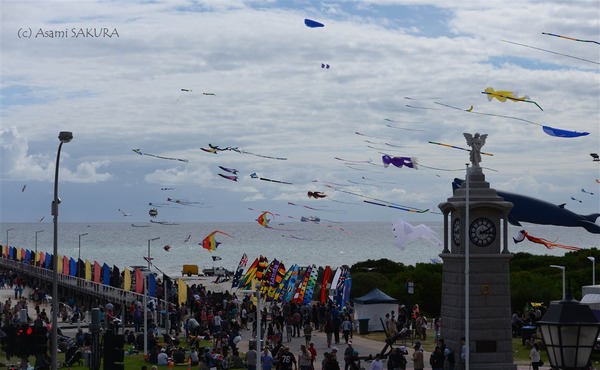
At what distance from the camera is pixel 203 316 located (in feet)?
145

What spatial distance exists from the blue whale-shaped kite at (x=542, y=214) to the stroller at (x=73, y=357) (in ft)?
78.7

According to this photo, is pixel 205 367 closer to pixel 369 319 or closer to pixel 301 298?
pixel 369 319

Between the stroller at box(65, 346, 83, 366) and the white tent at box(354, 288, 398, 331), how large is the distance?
45.0 ft

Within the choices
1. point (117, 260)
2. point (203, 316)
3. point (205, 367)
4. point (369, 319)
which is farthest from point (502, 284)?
point (117, 260)

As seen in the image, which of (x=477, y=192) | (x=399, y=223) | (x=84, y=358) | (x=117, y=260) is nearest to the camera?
(x=477, y=192)

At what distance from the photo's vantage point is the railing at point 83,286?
58.1 m

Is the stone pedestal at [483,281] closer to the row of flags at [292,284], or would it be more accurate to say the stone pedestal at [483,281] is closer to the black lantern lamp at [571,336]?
the row of flags at [292,284]

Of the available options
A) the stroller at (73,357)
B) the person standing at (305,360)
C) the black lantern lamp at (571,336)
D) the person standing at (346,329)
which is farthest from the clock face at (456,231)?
the black lantern lamp at (571,336)

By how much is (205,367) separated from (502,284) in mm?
9334

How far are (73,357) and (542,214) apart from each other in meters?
26.6

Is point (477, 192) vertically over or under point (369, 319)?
over

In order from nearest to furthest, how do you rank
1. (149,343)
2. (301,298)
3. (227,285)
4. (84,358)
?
(84,358)
(149,343)
(301,298)
(227,285)

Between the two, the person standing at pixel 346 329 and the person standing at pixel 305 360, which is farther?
the person standing at pixel 346 329

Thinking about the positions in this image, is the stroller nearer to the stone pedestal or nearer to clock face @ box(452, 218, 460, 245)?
the stone pedestal
